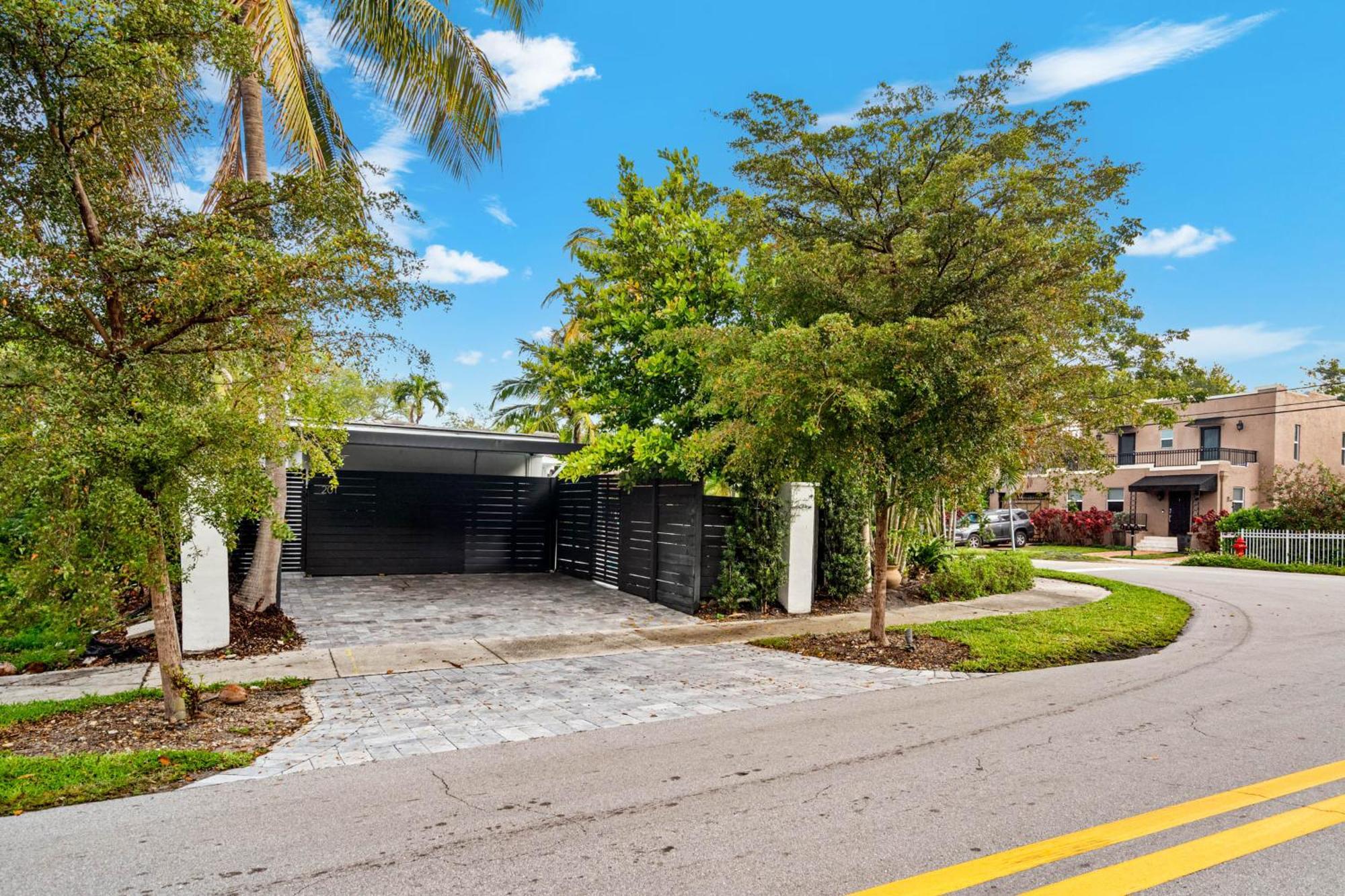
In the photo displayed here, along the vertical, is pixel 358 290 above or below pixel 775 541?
above

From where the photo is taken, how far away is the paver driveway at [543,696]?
5.19 metres

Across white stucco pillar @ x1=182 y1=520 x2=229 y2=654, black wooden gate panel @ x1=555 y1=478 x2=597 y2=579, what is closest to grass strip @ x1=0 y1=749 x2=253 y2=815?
white stucco pillar @ x1=182 y1=520 x2=229 y2=654

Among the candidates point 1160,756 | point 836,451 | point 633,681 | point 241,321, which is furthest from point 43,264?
point 1160,756

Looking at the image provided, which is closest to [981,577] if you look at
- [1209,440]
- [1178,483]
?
[1178,483]

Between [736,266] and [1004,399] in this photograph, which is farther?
[736,266]

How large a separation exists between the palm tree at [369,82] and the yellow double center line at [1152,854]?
28.7 feet

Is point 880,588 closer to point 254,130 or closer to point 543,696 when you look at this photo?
point 543,696

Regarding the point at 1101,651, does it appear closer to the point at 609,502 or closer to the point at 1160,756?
the point at 1160,756

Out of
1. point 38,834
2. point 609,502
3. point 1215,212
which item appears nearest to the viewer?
point 38,834

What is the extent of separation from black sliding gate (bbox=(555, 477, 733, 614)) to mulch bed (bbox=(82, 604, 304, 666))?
16.9 ft

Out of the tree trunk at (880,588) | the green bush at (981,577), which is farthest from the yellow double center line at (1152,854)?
the green bush at (981,577)

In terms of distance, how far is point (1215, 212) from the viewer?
21047 millimetres

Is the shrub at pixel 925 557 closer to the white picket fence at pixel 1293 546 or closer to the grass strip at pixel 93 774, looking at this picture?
the grass strip at pixel 93 774

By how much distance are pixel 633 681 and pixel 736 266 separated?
276 inches
